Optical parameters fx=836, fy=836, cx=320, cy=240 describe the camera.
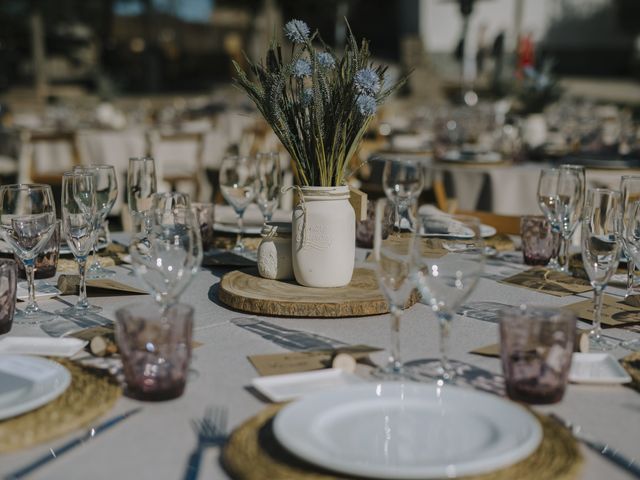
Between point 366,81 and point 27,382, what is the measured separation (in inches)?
31.3

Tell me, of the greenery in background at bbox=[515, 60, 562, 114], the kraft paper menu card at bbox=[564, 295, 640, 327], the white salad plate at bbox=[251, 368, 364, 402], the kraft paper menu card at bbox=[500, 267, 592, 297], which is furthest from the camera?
the greenery in background at bbox=[515, 60, 562, 114]

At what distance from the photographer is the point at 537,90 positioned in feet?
16.4

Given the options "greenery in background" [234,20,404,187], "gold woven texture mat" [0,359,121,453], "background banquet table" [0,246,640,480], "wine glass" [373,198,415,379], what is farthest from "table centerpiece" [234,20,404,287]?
"gold woven texture mat" [0,359,121,453]

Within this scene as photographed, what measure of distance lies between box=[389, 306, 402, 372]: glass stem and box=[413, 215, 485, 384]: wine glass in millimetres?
47

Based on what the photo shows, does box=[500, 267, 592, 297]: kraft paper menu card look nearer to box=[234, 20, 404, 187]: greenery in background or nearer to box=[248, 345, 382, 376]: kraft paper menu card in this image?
box=[234, 20, 404, 187]: greenery in background

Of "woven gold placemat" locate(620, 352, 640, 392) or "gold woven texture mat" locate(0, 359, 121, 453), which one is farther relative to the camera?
"woven gold placemat" locate(620, 352, 640, 392)

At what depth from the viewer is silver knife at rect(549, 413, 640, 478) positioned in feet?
3.10

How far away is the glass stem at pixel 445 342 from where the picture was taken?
3.82 ft

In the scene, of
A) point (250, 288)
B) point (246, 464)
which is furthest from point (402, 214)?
point (246, 464)

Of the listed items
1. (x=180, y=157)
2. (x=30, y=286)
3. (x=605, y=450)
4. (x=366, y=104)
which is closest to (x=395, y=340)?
(x=605, y=450)

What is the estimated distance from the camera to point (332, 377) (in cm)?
121

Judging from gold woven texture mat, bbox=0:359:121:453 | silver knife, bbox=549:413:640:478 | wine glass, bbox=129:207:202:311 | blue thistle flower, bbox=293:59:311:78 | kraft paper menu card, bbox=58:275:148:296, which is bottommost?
silver knife, bbox=549:413:640:478

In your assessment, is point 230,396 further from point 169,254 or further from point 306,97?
point 306,97

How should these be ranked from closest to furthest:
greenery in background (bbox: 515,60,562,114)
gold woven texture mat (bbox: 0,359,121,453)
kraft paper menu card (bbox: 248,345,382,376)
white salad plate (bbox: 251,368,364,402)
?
gold woven texture mat (bbox: 0,359,121,453) → white salad plate (bbox: 251,368,364,402) → kraft paper menu card (bbox: 248,345,382,376) → greenery in background (bbox: 515,60,562,114)
